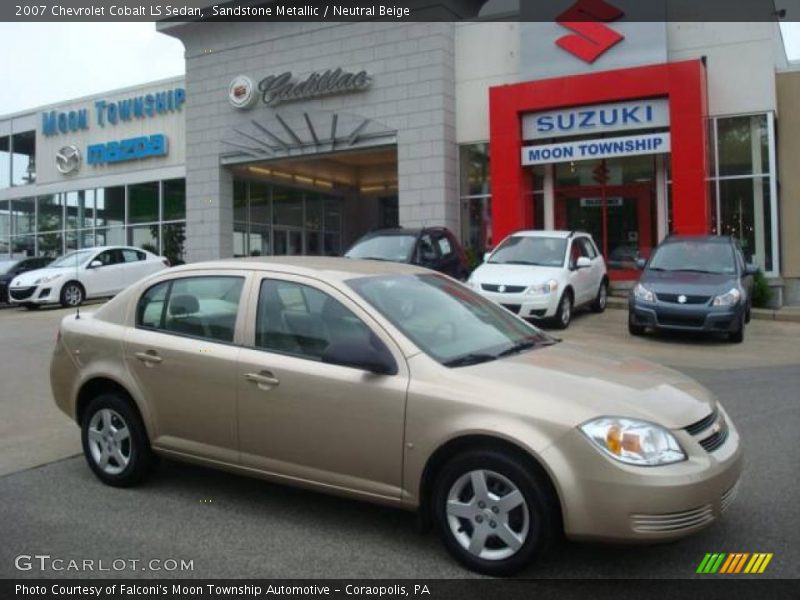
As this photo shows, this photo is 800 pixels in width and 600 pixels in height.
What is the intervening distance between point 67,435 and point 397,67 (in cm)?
1674

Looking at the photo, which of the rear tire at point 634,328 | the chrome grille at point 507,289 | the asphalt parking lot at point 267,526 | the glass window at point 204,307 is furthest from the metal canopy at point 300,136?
the glass window at point 204,307

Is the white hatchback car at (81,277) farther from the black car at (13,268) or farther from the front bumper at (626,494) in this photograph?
the front bumper at (626,494)

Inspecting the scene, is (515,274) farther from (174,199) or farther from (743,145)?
(174,199)

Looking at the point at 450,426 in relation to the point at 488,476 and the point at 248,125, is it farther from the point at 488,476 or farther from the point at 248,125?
the point at 248,125

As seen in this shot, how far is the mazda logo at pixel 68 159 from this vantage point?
99.1ft

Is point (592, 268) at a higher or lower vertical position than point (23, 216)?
lower

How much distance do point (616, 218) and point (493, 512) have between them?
1682 centimetres

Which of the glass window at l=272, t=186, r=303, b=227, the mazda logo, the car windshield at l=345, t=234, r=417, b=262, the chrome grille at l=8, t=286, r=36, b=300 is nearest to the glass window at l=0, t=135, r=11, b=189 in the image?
the mazda logo

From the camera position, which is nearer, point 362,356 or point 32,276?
point 362,356

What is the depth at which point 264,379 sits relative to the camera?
175 inches

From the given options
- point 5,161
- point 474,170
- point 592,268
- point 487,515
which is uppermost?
point 5,161

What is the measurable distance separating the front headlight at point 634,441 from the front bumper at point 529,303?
8854 mm

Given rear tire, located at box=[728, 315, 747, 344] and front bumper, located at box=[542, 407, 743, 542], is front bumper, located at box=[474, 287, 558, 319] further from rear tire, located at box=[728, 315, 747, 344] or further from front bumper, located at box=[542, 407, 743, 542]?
front bumper, located at box=[542, 407, 743, 542]

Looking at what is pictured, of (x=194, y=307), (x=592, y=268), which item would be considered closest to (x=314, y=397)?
(x=194, y=307)
